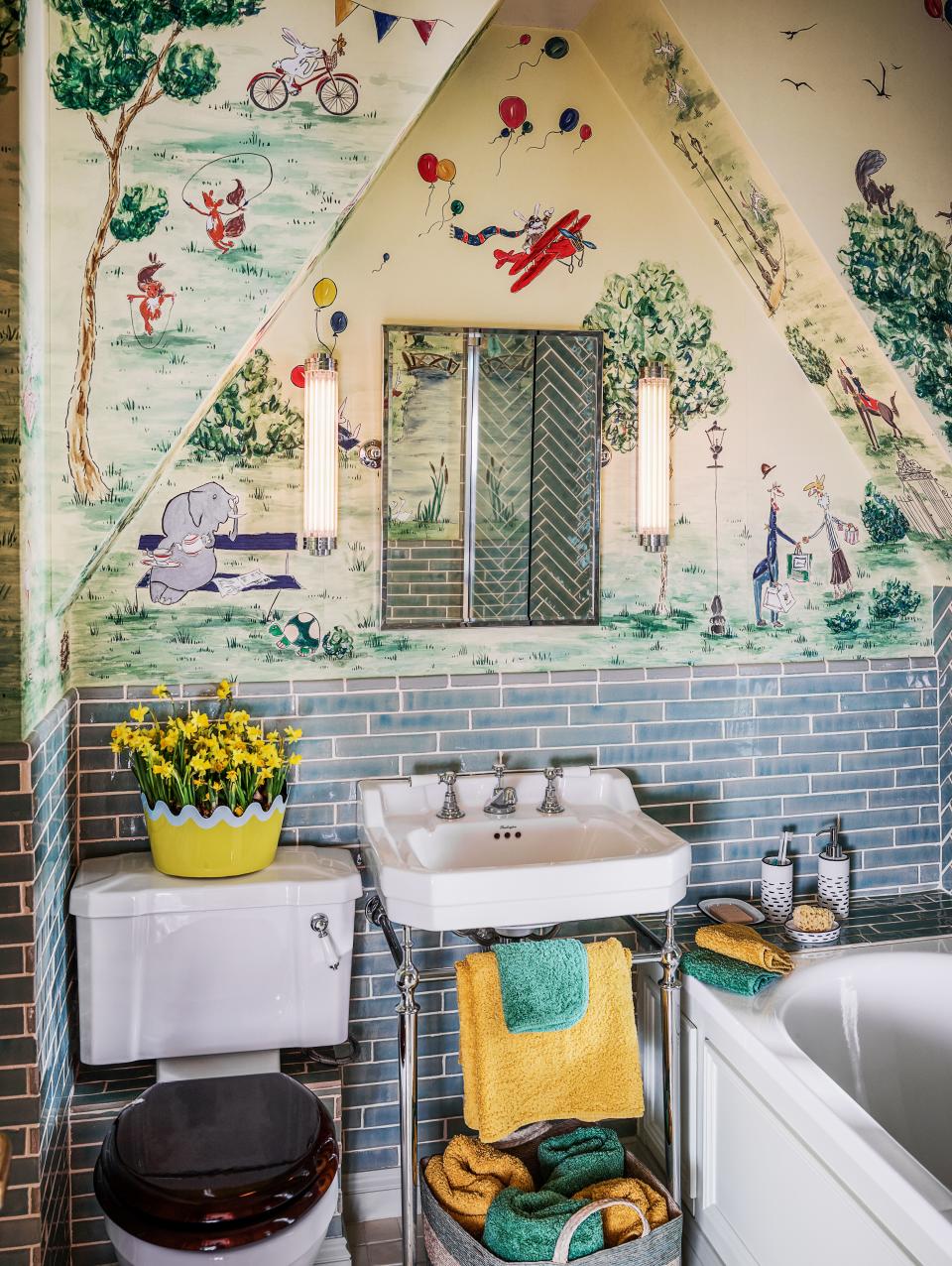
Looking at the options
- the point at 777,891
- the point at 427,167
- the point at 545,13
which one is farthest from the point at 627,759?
the point at 545,13

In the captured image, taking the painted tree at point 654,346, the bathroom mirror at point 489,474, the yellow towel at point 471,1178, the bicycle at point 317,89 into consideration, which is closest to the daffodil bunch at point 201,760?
the bathroom mirror at point 489,474

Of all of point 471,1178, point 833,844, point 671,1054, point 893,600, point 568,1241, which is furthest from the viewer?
point 893,600

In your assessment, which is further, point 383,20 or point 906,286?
point 906,286

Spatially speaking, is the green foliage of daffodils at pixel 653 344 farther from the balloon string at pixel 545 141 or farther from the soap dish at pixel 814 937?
the soap dish at pixel 814 937

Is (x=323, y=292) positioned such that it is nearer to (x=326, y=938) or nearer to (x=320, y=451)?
(x=320, y=451)

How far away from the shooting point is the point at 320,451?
2.59m

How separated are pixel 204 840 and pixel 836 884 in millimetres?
1703

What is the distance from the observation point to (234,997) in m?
2.45

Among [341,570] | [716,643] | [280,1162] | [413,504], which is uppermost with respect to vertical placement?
[413,504]

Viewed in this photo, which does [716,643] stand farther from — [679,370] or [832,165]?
[832,165]

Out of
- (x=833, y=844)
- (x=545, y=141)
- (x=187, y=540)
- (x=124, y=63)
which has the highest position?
(x=545, y=141)

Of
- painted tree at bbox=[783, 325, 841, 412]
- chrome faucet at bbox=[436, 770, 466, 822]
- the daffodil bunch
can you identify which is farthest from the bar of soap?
painted tree at bbox=[783, 325, 841, 412]

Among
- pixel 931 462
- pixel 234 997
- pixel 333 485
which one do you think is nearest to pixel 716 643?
pixel 931 462

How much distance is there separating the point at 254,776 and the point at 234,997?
0.49 meters
